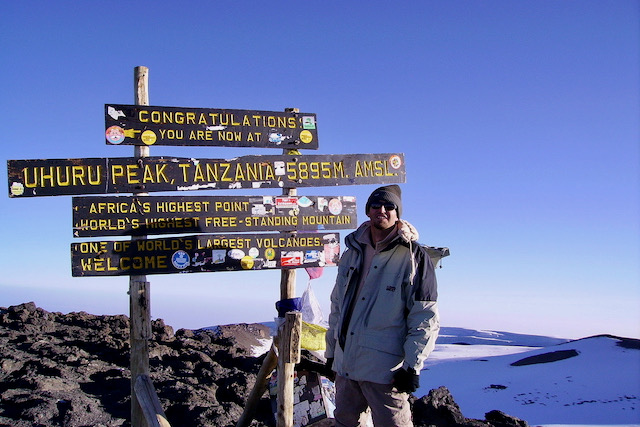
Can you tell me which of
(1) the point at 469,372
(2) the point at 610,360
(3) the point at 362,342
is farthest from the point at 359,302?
(2) the point at 610,360

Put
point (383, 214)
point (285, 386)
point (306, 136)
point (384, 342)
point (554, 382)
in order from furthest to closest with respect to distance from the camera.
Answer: point (554, 382), point (306, 136), point (285, 386), point (383, 214), point (384, 342)

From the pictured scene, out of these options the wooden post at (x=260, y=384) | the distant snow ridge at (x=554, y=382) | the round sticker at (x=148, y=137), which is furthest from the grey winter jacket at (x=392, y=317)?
the distant snow ridge at (x=554, y=382)

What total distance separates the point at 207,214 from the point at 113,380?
11.3 feet

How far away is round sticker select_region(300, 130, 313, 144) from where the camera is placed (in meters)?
5.74

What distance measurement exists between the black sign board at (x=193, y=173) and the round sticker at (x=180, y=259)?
1.93ft

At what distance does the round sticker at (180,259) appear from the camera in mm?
5172

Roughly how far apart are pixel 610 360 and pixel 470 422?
200 inches

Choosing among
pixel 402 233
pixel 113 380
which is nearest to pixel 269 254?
pixel 402 233

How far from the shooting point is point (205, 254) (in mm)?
5273

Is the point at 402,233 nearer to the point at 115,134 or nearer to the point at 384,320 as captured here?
the point at 384,320

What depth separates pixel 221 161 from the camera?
212 inches

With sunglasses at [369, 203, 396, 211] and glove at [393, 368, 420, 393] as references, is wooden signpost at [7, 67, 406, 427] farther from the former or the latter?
sunglasses at [369, 203, 396, 211]

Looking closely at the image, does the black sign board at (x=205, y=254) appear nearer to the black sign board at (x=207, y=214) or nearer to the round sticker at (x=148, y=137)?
the black sign board at (x=207, y=214)

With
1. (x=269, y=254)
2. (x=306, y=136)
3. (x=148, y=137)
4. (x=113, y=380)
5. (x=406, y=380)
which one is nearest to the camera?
(x=406, y=380)
